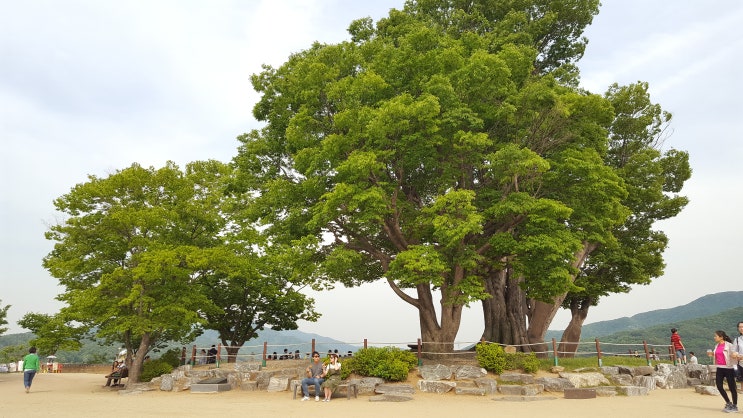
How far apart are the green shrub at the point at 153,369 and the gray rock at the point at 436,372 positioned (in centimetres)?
1223

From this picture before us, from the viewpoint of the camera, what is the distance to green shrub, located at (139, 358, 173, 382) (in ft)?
68.5

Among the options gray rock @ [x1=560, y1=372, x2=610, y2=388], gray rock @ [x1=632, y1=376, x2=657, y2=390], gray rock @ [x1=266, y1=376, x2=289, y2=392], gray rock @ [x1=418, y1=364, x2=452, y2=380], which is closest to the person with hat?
gray rock @ [x1=266, y1=376, x2=289, y2=392]

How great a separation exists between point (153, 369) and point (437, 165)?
15.9 m

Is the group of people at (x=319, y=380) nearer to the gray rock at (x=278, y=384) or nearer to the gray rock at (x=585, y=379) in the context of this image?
the gray rock at (x=278, y=384)

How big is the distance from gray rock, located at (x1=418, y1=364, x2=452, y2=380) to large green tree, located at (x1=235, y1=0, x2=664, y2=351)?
2259 millimetres

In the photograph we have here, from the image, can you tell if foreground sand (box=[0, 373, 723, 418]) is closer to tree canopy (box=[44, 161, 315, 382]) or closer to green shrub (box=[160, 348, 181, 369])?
tree canopy (box=[44, 161, 315, 382])

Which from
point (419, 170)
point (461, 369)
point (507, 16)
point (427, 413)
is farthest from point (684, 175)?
point (427, 413)

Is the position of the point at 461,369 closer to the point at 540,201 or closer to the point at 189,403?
the point at 540,201

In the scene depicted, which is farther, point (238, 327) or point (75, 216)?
point (238, 327)

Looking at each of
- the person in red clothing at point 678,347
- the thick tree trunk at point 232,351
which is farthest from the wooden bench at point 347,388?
the person in red clothing at point 678,347

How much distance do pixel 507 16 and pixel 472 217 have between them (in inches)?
514

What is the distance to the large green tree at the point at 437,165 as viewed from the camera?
16578 millimetres

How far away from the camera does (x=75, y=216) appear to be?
20781mm

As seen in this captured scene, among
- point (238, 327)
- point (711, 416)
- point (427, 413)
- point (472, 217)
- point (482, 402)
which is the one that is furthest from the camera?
point (238, 327)
